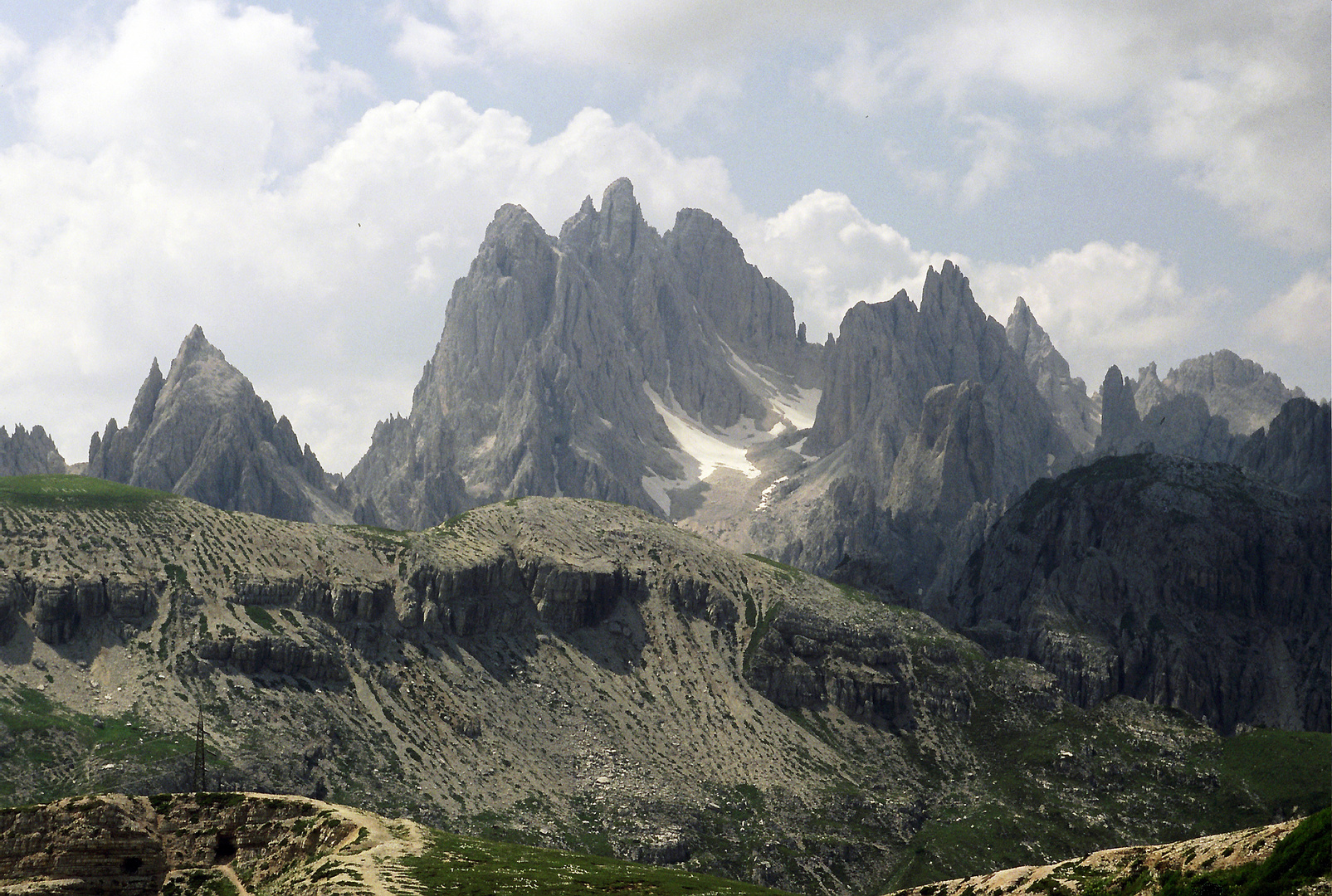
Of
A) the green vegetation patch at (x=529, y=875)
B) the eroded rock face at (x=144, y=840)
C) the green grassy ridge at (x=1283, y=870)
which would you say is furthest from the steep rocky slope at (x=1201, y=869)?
the eroded rock face at (x=144, y=840)

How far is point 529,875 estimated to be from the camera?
116 metres

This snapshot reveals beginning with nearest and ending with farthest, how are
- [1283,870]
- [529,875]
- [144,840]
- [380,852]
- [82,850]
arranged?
[1283,870] → [380,852] → [529,875] → [82,850] → [144,840]

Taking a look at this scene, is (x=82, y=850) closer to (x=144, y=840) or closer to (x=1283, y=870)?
(x=144, y=840)

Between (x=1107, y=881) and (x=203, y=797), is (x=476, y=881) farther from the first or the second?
(x=1107, y=881)

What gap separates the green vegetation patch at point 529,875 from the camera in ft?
352

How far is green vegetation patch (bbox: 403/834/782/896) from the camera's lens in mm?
107188

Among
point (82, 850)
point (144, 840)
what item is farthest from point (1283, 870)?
point (82, 850)

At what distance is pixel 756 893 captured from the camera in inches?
4860

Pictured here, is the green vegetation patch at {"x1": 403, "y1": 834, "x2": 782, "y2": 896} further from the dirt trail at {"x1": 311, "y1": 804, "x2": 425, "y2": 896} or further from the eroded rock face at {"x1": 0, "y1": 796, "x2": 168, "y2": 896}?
the eroded rock face at {"x1": 0, "y1": 796, "x2": 168, "y2": 896}

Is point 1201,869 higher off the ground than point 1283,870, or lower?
lower

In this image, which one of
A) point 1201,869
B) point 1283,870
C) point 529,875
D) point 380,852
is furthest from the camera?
point 529,875

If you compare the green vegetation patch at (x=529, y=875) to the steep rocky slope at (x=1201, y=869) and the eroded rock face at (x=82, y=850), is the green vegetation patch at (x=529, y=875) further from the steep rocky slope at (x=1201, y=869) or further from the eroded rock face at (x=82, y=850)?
the steep rocky slope at (x=1201, y=869)

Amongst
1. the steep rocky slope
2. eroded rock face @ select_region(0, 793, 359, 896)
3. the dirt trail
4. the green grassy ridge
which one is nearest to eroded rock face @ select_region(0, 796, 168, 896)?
eroded rock face @ select_region(0, 793, 359, 896)

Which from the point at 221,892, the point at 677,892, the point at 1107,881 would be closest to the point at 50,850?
the point at 221,892
